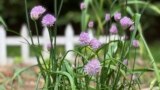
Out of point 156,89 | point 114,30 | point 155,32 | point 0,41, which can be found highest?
point 155,32

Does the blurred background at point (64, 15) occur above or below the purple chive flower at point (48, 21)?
above

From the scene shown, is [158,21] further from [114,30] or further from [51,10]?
[114,30]

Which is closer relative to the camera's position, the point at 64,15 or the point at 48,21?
the point at 48,21

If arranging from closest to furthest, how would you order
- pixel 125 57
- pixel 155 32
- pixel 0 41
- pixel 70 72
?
pixel 70 72 → pixel 125 57 → pixel 0 41 → pixel 155 32

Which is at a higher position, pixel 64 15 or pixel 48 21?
pixel 64 15

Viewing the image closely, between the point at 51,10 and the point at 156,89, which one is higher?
the point at 51,10

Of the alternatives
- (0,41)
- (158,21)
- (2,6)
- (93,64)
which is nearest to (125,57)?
(93,64)

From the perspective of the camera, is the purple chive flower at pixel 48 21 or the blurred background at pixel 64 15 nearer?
the purple chive flower at pixel 48 21

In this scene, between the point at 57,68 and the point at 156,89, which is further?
the point at 156,89

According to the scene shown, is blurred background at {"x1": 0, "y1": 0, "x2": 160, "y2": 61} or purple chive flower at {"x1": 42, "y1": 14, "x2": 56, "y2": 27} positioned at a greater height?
blurred background at {"x1": 0, "y1": 0, "x2": 160, "y2": 61}

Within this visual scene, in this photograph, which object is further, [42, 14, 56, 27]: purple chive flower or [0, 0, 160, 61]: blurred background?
[0, 0, 160, 61]: blurred background

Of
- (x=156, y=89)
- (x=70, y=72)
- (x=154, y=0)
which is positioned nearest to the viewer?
(x=70, y=72)
